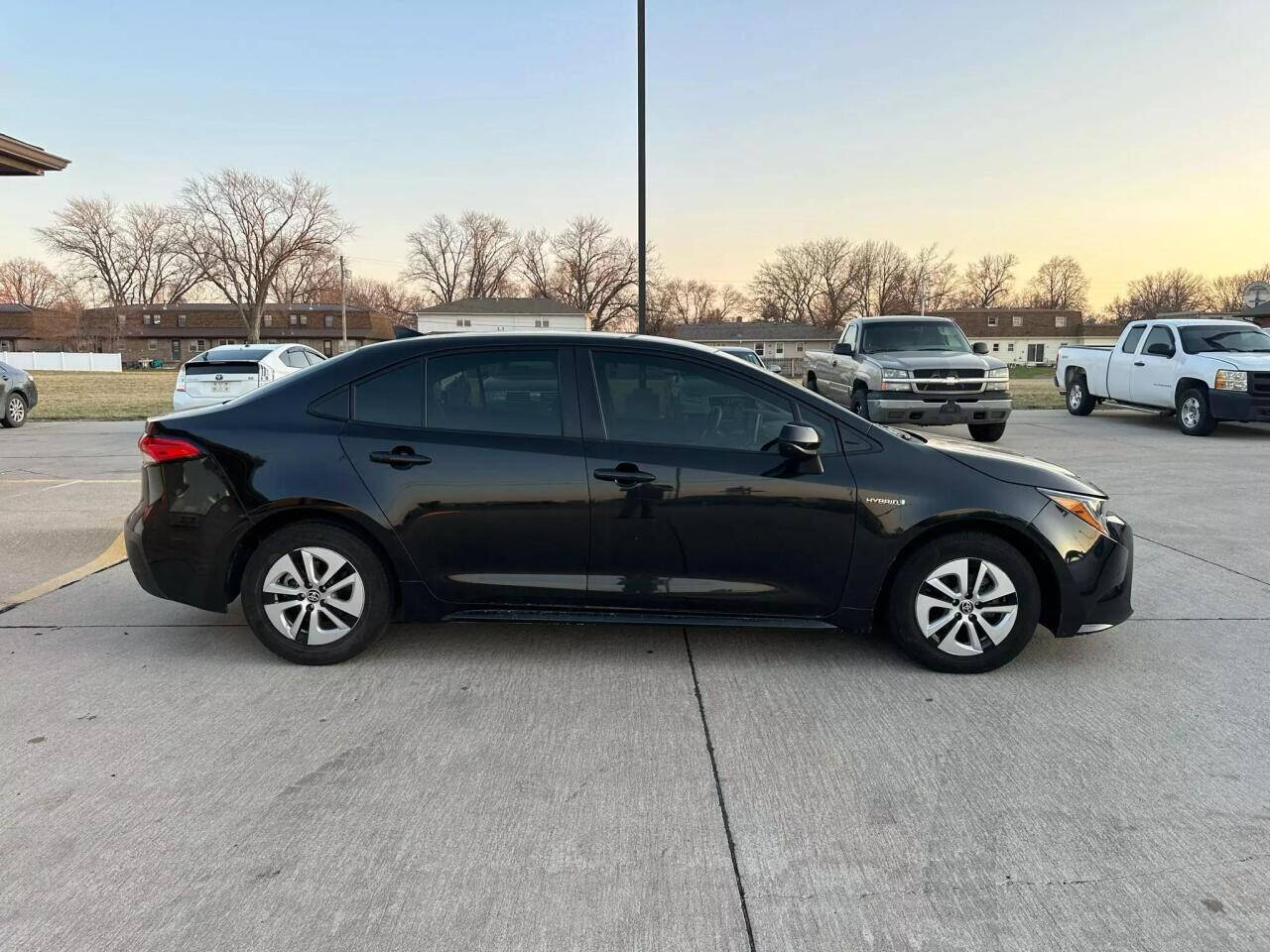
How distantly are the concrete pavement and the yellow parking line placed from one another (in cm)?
54

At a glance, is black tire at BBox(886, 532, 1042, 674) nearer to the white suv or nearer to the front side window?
the front side window

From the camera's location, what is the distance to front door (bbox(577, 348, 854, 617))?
4.04 m

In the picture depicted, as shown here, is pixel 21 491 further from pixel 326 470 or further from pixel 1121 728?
pixel 1121 728

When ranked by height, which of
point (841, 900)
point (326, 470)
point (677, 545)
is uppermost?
point (326, 470)

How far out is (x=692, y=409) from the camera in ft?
13.7

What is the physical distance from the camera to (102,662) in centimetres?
430

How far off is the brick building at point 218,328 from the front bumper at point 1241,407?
8809cm

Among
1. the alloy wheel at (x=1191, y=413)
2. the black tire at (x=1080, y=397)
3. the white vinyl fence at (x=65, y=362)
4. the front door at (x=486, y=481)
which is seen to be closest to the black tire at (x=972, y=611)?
the front door at (x=486, y=481)

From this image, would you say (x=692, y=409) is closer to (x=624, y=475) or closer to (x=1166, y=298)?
(x=624, y=475)

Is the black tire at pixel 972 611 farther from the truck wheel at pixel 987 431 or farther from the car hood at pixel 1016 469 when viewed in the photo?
the truck wheel at pixel 987 431

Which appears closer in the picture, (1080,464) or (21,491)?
(21,491)

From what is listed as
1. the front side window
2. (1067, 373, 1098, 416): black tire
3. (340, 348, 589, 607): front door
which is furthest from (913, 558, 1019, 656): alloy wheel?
(1067, 373, 1098, 416): black tire

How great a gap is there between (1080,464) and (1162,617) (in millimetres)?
6647

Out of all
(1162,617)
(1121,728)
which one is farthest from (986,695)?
(1162,617)
